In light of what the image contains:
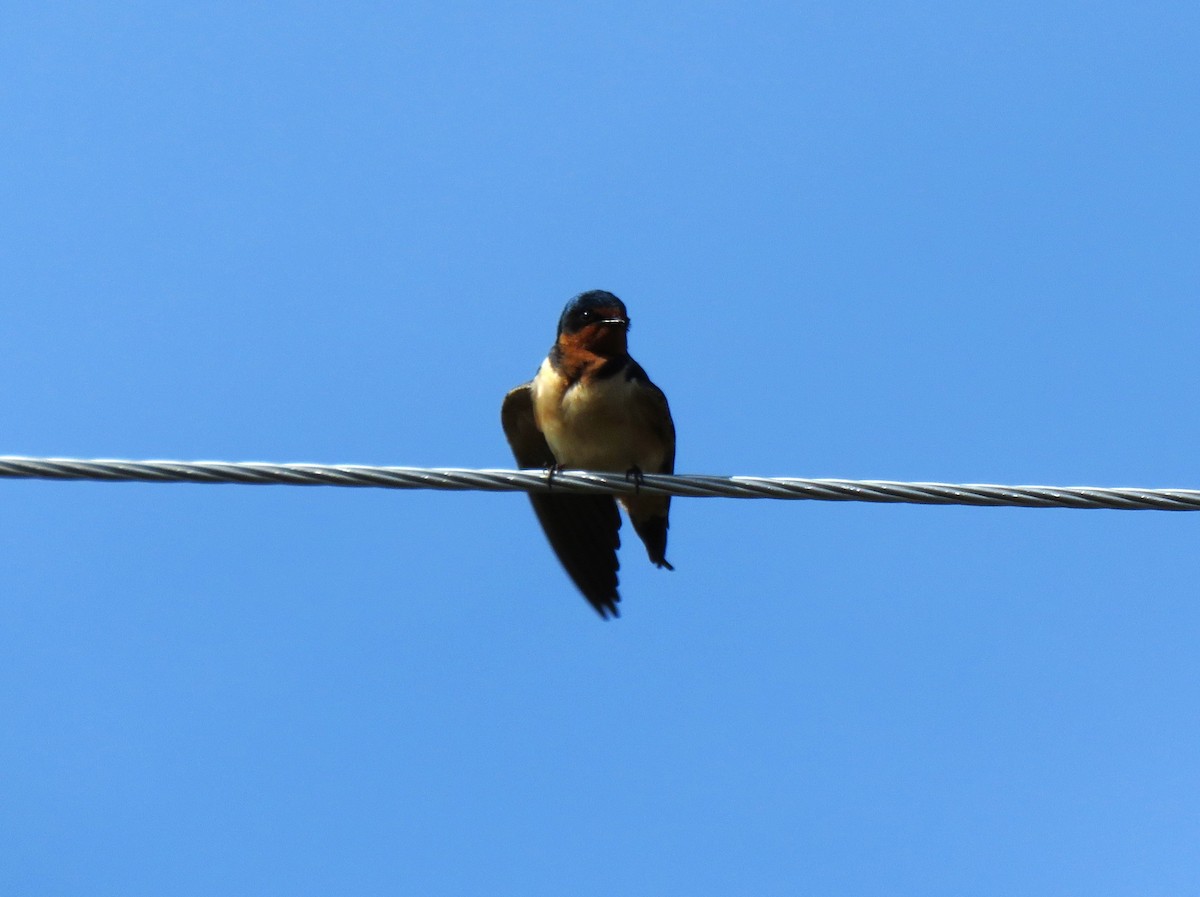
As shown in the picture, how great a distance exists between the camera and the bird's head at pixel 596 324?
723cm

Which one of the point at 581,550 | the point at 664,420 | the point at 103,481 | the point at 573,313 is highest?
the point at 573,313

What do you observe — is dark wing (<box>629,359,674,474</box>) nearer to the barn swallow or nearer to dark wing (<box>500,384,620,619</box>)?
the barn swallow

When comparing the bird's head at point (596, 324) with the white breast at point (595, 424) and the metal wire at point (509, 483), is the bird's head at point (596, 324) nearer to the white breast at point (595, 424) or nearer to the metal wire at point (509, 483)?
the white breast at point (595, 424)

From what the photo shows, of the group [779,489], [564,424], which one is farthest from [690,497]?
[564,424]

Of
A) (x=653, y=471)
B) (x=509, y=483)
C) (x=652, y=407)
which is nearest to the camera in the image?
(x=509, y=483)

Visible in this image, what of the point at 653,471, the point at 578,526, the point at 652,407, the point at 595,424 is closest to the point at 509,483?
the point at 595,424

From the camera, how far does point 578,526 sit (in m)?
7.55

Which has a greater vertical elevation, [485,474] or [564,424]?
[564,424]

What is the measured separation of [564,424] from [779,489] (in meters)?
2.72

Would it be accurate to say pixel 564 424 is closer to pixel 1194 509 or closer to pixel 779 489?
pixel 779 489

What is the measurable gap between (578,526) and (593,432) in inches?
26.9

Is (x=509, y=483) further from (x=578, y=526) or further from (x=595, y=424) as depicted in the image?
(x=578, y=526)

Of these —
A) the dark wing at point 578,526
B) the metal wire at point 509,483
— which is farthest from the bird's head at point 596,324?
the metal wire at point 509,483

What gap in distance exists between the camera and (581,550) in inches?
295
